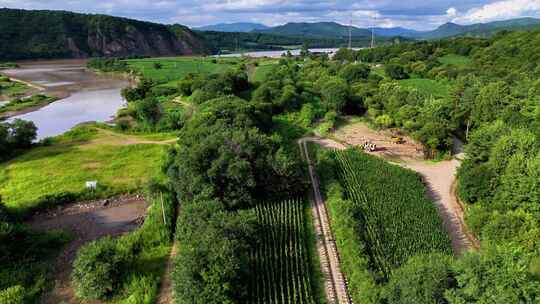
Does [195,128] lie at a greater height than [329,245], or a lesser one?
greater

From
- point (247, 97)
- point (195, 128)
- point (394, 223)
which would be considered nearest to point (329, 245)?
point (394, 223)

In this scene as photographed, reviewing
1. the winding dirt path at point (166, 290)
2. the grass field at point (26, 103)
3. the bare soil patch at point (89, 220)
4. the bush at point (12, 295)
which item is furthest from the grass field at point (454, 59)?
the bush at point (12, 295)

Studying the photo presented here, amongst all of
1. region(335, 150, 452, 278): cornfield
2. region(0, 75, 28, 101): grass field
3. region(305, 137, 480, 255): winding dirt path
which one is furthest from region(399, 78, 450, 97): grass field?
region(0, 75, 28, 101): grass field

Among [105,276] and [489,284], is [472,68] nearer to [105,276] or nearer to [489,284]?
[489,284]

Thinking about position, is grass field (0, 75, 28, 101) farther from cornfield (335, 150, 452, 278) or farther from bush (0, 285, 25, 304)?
cornfield (335, 150, 452, 278)

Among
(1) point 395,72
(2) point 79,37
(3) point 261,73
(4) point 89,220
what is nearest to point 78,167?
(4) point 89,220

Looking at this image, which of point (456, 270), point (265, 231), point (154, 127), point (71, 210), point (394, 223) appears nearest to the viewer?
point (456, 270)
